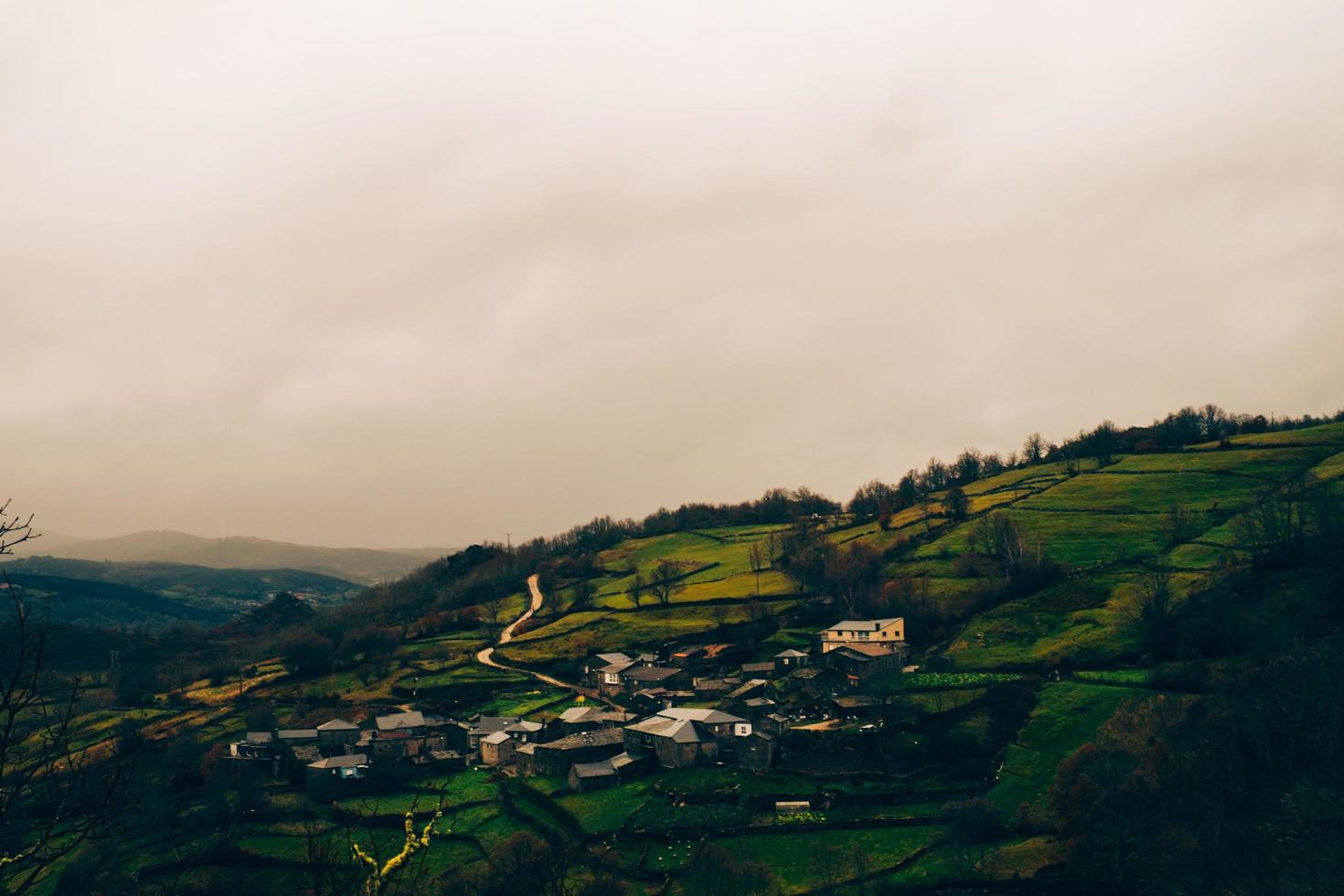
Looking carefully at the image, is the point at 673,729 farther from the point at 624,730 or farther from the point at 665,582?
the point at 665,582

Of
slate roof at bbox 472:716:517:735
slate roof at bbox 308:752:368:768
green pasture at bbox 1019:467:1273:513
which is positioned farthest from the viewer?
green pasture at bbox 1019:467:1273:513

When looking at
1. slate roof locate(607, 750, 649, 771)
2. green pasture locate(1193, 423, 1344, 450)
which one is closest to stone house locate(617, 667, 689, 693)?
slate roof locate(607, 750, 649, 771)

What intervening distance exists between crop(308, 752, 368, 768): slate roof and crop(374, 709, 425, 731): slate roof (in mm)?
6701

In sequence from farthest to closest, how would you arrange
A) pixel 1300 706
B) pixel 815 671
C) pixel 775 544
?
pixel 775 544 < pixel 815 671 < pixel 1300 706

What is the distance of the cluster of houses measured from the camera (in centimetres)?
8669

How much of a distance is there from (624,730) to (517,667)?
123ft

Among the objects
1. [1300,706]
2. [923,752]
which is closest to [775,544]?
[923,752]

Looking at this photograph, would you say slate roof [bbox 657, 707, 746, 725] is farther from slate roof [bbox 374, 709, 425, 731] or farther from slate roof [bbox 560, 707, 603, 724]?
slate roof [bbox 374, 709, 425, 731]

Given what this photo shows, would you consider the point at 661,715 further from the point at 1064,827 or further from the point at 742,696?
the point at 1064,827

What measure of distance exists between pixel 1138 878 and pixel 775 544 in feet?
343

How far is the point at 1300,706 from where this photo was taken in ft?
Answer: 195

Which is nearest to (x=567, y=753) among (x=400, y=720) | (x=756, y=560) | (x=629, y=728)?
(x=629, y=728)

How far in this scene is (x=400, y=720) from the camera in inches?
3994

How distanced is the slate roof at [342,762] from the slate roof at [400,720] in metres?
6.70
